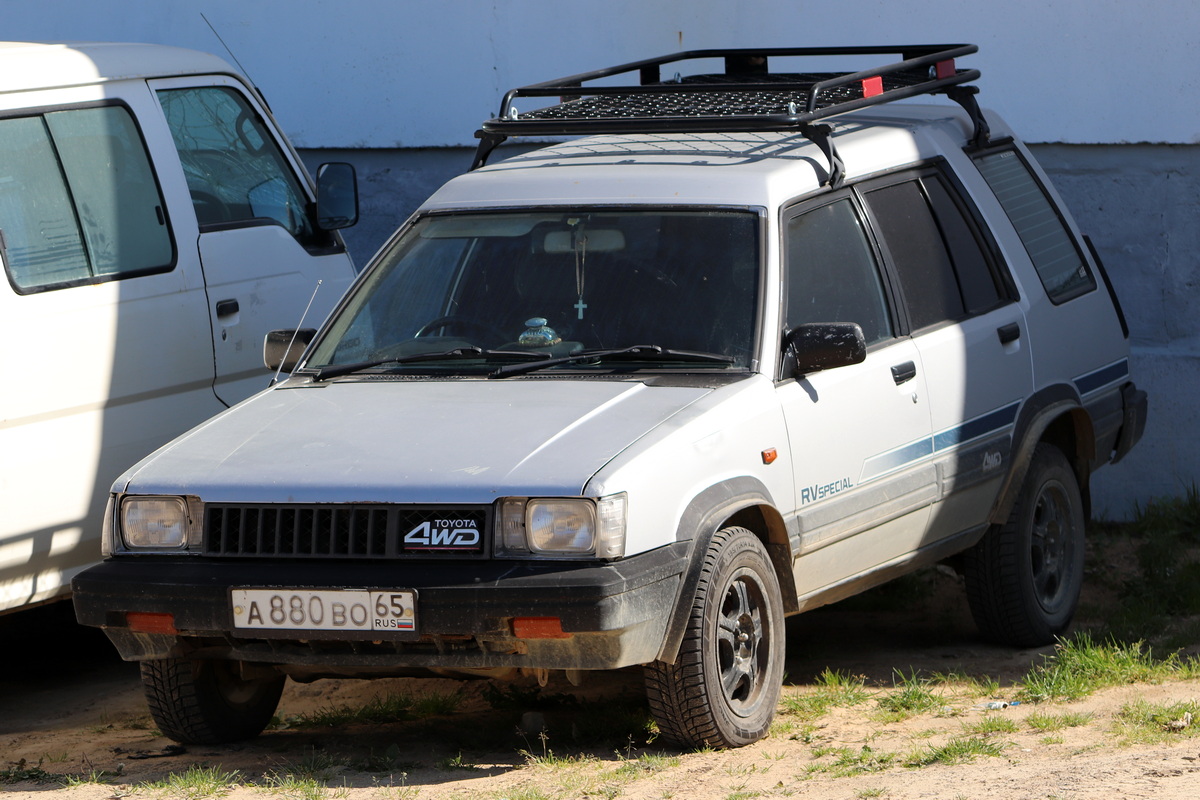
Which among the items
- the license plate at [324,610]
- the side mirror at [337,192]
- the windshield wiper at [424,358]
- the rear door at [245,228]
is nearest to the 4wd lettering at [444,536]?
the license plate at [324,610]

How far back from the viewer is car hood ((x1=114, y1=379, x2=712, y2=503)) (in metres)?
4.59

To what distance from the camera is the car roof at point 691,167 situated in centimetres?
556

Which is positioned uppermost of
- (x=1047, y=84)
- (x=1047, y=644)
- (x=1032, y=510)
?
(x=1047, y=84)

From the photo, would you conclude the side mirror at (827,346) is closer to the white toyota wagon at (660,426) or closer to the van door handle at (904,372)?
the white toyota wagon at (660,426)

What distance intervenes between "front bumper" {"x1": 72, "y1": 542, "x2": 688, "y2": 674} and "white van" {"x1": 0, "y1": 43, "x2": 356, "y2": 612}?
1.09m

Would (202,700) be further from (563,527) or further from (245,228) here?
(245,228)

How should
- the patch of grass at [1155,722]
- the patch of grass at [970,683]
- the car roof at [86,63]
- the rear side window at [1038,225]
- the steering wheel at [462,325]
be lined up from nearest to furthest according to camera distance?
the patch of grass at [1155,722]
the steering wheel at [462,325]
the patch of grass at [970,683]
the car roof at [86,63]
the rear side window at [1038,225]

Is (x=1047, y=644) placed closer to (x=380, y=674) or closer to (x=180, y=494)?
(x=380, y=674)

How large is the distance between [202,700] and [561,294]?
1.69 metres

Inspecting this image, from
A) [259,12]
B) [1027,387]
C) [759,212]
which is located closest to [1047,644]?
[1027,387]

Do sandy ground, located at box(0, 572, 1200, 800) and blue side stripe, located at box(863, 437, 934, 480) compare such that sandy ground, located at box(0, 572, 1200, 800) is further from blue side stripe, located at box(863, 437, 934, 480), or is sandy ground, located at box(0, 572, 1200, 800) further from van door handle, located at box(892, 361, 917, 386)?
van door handle, located at box(892, 361, 917, 386)

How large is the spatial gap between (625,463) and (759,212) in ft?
4.12

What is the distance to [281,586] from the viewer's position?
4.65 metres

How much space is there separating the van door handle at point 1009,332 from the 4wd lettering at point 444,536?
2.47 meters
